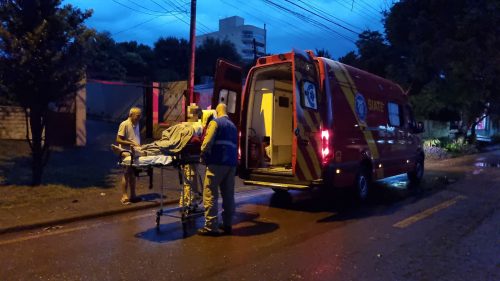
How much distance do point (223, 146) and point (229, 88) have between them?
8.20ft

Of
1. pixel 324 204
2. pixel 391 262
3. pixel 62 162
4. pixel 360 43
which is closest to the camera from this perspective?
pixel 391 262

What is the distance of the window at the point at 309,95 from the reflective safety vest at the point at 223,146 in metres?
1.83

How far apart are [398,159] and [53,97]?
7746mm

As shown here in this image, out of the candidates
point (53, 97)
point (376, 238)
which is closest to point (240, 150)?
point (376, 238)

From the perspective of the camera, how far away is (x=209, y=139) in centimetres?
631

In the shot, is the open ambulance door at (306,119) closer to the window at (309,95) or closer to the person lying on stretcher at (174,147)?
the window at (309,95)

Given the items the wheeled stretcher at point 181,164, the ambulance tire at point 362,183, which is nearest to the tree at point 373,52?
the ambulance tire at point 362,183

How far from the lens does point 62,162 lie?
1262cm

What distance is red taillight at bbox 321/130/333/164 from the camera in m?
7.89

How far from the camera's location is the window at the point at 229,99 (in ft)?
28.2

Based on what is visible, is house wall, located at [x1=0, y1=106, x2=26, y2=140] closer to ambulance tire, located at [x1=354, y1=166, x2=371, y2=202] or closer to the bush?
ambulance tire, located at [x1=354, y1=166, x2=371, y2=202]

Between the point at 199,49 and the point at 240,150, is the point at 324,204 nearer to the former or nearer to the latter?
the point at 240,150

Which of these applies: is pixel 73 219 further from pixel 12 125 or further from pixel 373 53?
pixel 373 53

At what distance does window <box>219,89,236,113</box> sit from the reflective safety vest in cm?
206
